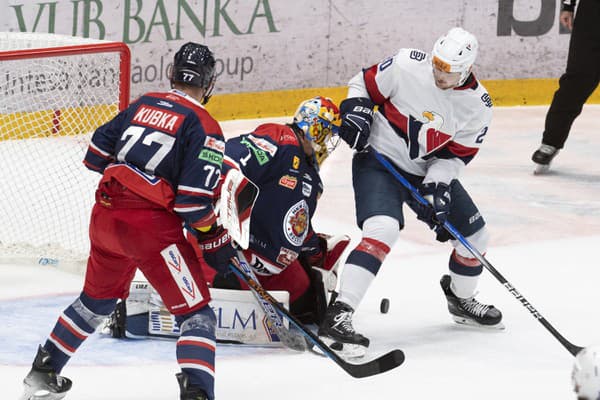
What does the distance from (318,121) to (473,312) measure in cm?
89

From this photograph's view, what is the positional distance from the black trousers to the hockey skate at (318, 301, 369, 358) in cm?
298

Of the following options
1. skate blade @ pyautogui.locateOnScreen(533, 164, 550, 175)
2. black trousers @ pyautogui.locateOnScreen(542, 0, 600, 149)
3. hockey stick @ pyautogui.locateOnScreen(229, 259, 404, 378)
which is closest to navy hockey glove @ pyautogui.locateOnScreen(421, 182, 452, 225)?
hockey stick @ pyautogui.locateOnScreen(229, 259, 404, 378)

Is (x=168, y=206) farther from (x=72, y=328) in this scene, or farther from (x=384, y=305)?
(x=384, y=305)

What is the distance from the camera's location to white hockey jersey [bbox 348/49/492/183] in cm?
365

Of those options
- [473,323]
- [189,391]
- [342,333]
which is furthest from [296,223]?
[189,391]

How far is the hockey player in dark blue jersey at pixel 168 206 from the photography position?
8.84ft

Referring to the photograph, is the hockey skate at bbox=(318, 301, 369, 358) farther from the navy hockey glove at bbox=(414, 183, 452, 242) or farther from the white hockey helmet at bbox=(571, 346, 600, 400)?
the white hockey helmet at bbox=(571, 346, 600, 400)

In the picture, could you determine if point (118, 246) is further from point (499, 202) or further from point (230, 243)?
point (499, 202)

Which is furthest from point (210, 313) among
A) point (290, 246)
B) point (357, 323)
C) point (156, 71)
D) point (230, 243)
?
point (156, 71)

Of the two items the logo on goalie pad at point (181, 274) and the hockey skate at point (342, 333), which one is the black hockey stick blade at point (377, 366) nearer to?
the hockey skate at point (342, 333)

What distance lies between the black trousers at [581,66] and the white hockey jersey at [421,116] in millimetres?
2365

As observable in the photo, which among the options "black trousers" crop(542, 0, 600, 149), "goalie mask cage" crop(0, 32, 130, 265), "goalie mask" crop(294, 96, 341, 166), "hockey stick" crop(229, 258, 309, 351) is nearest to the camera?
"hockey stick" crop(229, 258, 309, 351)

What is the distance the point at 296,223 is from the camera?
141 inches

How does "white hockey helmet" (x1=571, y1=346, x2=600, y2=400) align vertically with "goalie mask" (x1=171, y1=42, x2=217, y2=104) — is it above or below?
below
